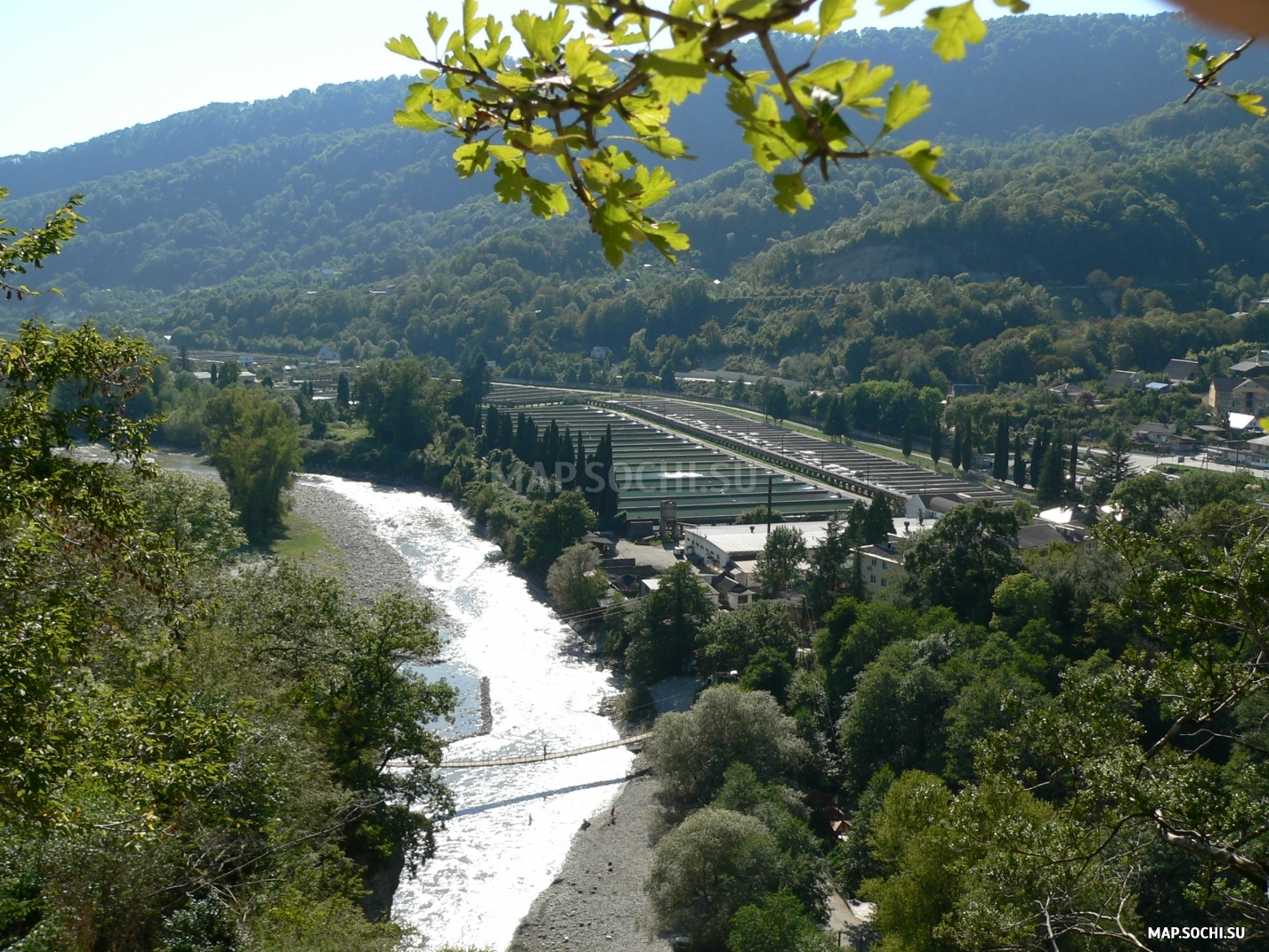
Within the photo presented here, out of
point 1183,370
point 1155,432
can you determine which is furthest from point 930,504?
point 1183,370

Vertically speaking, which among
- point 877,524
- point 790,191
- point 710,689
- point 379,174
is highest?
point 379,174

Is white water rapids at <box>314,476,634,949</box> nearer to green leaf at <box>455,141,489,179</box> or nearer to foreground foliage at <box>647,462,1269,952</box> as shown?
foreground foliage at <box>647,462,1269,952</box>

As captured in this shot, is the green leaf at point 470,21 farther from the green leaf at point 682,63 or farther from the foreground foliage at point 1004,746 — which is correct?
the foreground foliage at point 1004,746

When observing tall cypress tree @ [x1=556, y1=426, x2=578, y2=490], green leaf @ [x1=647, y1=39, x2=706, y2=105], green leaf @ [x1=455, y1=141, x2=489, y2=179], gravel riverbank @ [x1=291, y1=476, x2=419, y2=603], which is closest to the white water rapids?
gravel riverbank @ [x1=291, y1=476, x2=419, y2=603]

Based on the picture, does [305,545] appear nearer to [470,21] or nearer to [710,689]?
[710,689]

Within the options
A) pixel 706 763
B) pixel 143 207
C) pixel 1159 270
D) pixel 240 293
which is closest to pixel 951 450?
pixel 706 763

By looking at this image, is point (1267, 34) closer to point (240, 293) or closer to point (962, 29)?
point (962, 29)
